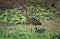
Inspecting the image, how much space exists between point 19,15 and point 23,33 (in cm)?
304

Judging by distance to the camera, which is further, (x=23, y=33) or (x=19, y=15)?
(x=19, y=15)

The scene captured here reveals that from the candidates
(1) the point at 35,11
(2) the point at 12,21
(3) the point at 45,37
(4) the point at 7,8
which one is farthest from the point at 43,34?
(4) the point at 7,8

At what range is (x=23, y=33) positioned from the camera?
30.5 feet

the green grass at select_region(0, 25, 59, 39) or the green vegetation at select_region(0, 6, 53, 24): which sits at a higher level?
the green vegetation at select_region(0, 6, 53, 24)

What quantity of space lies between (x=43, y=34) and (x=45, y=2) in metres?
5.32

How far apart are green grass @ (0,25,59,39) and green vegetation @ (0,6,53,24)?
1486mm

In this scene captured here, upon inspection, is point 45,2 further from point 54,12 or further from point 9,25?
point 9,25

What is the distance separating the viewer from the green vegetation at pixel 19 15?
11.6 metres

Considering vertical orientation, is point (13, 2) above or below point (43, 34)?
above

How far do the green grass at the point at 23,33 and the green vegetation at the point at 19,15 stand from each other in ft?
4.88

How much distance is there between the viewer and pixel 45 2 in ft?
46.6

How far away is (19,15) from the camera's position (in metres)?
12.2

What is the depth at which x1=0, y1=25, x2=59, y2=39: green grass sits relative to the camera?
29.1 feet

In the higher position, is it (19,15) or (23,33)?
Answer: (19,15)
